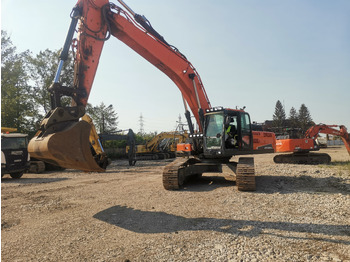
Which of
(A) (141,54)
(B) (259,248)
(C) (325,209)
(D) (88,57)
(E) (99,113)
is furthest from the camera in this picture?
(E) (99,113)

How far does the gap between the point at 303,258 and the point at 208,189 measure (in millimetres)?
4589

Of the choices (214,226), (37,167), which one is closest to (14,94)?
(37,167)

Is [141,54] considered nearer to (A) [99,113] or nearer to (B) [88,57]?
(B) [88,57]

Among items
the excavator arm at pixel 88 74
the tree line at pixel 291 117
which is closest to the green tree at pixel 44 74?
the excavator arm at pixel 88 74

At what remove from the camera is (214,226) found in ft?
15.3

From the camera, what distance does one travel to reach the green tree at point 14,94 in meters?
25.8

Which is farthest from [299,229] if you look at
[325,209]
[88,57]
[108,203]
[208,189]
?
[88,57]

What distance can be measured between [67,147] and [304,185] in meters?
7.39

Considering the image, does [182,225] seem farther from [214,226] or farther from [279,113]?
[279,113]

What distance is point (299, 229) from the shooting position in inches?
174

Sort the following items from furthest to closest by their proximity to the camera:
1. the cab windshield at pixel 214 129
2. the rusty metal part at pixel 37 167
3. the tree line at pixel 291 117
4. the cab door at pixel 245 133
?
the tree line at pixel 291 117 < the rusty metal part at pixel 37 167 < the cab door at pixel 245 133 < the cab windshield at pixel 214 129

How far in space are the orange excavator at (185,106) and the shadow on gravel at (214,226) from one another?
1273 mm

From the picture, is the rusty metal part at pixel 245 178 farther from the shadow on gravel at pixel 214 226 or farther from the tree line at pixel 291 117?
the tree line at pixel 291 117

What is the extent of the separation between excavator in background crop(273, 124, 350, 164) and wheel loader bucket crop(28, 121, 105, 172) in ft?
41.5
